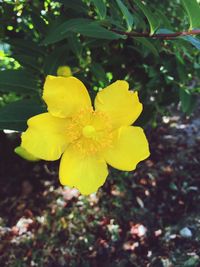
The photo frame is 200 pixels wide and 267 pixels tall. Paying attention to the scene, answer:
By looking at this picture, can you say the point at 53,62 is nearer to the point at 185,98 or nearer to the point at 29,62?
the point at 29,62

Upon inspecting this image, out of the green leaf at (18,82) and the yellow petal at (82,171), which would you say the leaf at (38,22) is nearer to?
the green leaf at (18,82)

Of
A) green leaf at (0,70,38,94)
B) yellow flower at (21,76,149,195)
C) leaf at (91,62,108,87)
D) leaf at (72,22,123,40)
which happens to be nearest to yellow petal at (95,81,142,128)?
yellow flower at (21,76,149,195)

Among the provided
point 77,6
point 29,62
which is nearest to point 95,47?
point 29,62

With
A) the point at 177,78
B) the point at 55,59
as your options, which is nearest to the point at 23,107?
the point at 55,59

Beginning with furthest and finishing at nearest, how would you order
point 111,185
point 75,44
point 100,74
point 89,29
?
1. point 111,185
2. point 100,74
3. point 75,44
4. point 89,29

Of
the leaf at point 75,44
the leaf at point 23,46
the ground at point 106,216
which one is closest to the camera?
the leaf at point 75,44

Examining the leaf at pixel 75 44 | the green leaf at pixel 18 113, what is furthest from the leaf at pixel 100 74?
the green leaf at pixel 18 113
